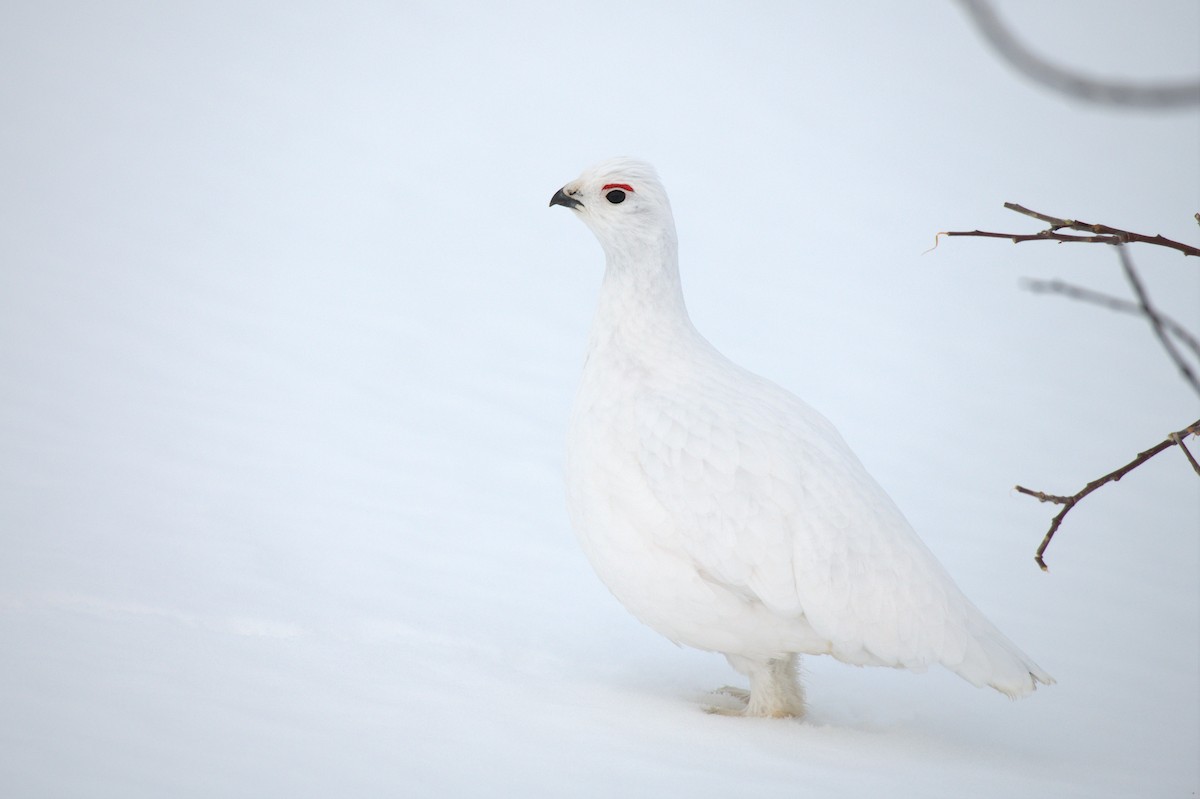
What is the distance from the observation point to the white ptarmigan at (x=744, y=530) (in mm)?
2732

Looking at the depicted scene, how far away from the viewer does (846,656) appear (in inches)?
109

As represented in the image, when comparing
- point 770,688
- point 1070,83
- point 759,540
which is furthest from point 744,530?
point 1070,83

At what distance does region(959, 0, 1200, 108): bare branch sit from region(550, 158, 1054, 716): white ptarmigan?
2081mm

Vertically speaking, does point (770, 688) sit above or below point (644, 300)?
below

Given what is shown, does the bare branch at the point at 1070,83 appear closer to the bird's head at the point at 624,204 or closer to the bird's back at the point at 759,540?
the bird's back at the point at 759,540

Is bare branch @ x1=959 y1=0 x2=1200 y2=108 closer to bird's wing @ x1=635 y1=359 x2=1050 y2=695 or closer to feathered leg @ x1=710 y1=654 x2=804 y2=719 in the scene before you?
bird's wing @ x1=635 y1=359 x2=1050 y2=695

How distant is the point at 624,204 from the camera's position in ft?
10.8

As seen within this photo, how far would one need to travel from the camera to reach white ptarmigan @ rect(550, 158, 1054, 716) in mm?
2732

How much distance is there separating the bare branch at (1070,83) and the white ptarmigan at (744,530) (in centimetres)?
208

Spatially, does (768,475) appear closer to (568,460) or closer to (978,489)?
(568,460)

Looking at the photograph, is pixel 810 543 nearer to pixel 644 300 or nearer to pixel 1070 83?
pixel 644 300

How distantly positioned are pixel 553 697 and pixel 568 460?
0.71 meters

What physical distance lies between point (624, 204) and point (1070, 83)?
2.60 meters

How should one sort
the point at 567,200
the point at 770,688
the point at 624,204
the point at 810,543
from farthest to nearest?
1. the point at 567,200
2. the point at 624,204
3. the point at 770,688
4. the point at 810,543
